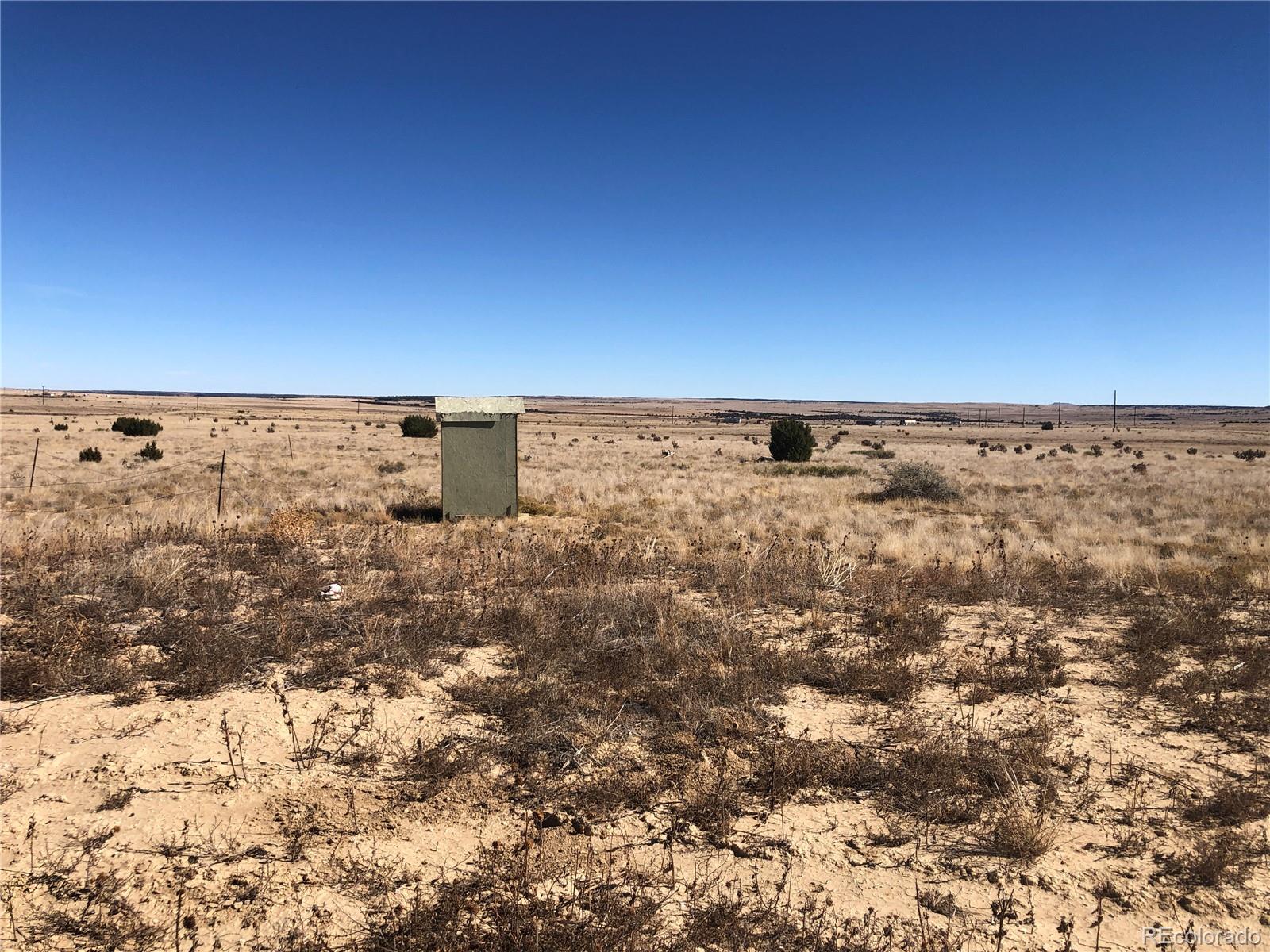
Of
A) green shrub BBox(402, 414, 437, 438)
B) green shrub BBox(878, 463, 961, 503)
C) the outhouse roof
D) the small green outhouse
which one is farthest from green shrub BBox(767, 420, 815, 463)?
green shrub BBox(402, 414, 437, 438)

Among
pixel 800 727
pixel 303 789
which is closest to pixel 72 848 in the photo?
pixel 303 789

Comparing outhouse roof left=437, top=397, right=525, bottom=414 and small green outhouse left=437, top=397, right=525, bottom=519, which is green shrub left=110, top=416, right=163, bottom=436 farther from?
outhouse roof left=437, top=397, right=525, bottom=414

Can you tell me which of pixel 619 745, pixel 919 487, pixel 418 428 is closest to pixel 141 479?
pixel 619 745

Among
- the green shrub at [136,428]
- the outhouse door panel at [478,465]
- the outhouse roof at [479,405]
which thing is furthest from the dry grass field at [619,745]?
the green shrub at [136,428]

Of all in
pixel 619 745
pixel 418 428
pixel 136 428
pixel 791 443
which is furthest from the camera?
pixel 418 428

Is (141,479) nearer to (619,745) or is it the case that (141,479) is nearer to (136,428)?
(619,745)

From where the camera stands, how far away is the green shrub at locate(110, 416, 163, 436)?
37562mm

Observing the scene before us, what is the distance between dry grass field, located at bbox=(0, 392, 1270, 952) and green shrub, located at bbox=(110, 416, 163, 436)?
31.8m

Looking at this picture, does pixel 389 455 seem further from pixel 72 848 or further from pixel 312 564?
pixel 72 848

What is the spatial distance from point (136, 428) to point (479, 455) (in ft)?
112

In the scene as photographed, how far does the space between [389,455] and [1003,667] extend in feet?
95.0

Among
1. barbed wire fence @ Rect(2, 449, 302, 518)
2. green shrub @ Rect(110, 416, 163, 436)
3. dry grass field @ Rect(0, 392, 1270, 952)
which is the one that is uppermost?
green shrub @ Rect(110, 416, 163, 436)

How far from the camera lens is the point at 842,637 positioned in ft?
24.1

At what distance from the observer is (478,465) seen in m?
13.8
